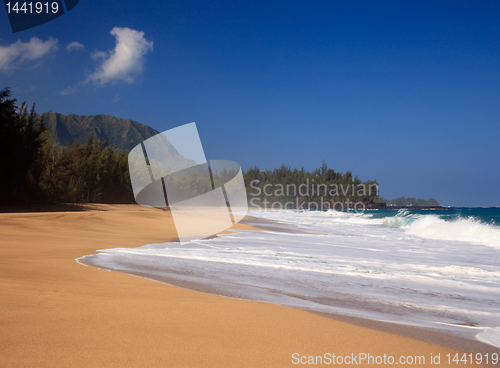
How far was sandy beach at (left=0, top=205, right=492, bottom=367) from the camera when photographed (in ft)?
5.20

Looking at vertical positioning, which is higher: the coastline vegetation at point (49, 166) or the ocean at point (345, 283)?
the coastline vegetation at point (49, 166)

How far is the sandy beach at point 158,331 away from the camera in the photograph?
1586 millimetres

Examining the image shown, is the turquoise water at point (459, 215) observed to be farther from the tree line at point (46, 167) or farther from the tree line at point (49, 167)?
the tree line at point (46, 167)

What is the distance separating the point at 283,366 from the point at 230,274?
282 centimetres

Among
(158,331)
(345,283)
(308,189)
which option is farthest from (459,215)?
(308,189)

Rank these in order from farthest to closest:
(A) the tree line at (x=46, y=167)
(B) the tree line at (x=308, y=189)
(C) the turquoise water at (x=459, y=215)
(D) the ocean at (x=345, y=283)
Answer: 1. (B) the tree line at (x=308, y=189)
2. (C) the turquoise water at (x=459, y=215)
3. (A) the tree line at (x=46, y=167)
4. (D) the ocean at (x=345, y=283)

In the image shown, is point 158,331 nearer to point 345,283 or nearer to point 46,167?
point 345,283

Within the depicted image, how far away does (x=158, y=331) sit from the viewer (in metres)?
1.92

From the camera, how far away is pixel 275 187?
11112cm

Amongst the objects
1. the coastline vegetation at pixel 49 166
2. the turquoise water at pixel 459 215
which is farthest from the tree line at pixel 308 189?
the coastline vegetation at pixel 49 166

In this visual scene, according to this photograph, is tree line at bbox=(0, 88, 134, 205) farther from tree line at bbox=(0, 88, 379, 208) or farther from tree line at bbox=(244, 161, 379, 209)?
tree line at bbox=(244, 161, 379, 209)

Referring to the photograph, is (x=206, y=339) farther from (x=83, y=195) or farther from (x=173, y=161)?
(x=83, y=195)

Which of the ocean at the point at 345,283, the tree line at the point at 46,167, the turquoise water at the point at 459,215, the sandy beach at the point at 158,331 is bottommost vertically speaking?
the turquoise water at the point at 459,215

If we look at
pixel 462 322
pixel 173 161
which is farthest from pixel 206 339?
pixel 173 161
